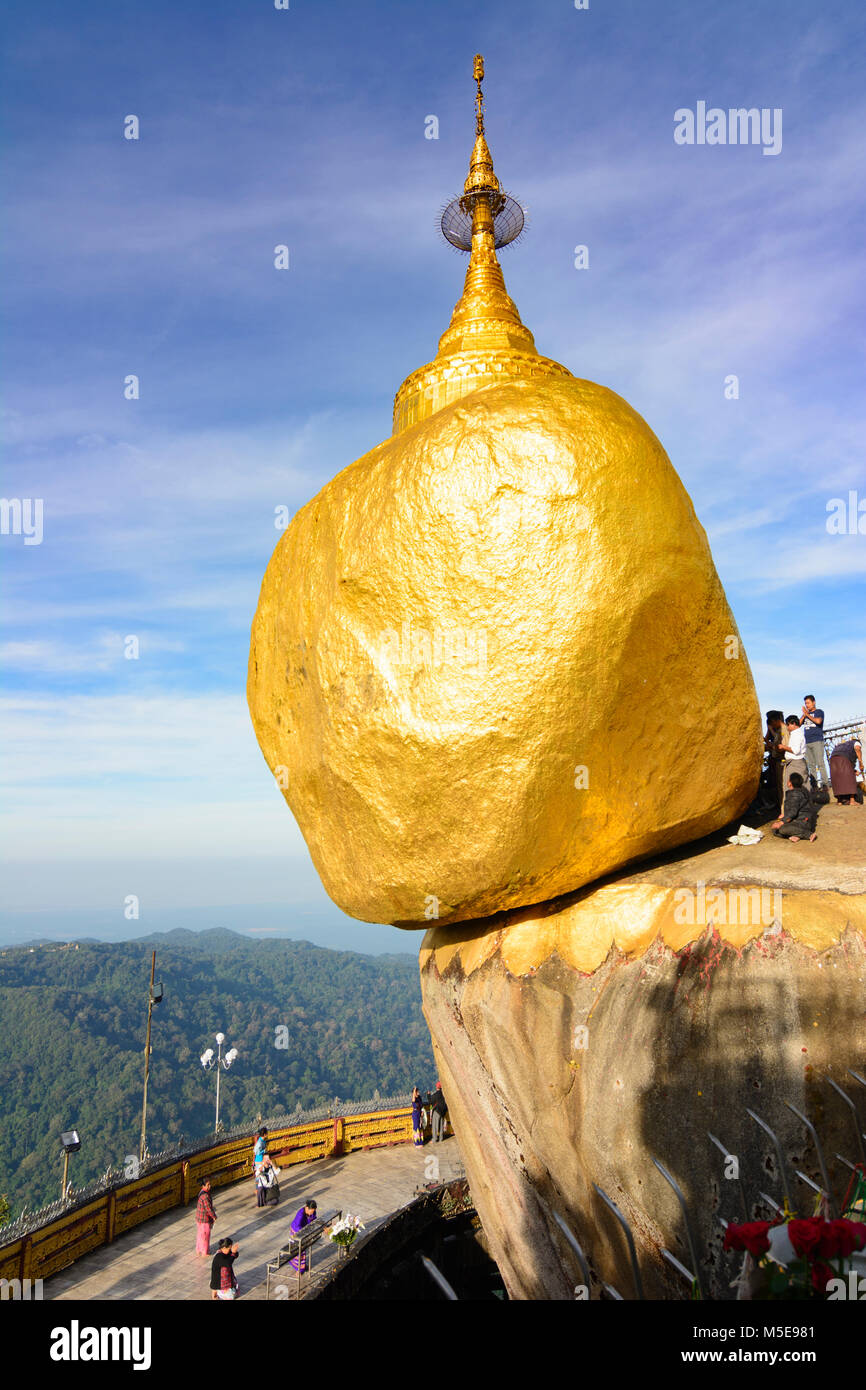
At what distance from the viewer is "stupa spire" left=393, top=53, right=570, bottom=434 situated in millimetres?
8961

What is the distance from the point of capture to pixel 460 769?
19.7 feet

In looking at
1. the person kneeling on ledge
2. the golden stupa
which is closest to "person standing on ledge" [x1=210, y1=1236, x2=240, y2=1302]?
the golden stupa

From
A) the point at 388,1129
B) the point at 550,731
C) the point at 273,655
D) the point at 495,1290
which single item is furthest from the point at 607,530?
the point at 388,1129

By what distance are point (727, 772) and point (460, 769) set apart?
2249mm

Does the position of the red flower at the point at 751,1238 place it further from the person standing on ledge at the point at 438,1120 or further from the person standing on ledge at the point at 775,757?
the person standing on ledge at the point at 438,1120

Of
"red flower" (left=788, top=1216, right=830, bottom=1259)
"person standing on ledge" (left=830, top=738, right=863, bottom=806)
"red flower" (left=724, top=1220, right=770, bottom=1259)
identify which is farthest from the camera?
"person standing on ledge" (left=830, top=738, right=863, bottom=806)

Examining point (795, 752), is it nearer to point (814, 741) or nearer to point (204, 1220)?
point (814, 741)

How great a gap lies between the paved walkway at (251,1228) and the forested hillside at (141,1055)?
104 feet

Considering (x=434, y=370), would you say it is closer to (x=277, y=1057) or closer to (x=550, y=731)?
(x=550, y=731)

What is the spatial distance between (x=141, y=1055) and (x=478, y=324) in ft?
309

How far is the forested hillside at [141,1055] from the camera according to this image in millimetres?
69000

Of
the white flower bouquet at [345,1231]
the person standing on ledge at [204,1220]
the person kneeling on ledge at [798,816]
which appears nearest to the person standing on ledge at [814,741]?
the person kneeling on ledge at [798,816]

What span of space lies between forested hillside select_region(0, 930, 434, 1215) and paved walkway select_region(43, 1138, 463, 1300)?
31699mm

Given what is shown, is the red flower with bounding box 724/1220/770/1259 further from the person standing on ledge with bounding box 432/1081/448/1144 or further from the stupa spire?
the person standing on ledge with bounding box 432/1081/448/1144
